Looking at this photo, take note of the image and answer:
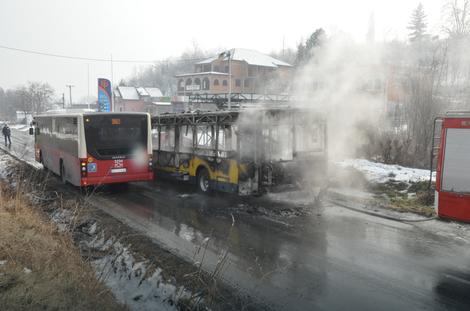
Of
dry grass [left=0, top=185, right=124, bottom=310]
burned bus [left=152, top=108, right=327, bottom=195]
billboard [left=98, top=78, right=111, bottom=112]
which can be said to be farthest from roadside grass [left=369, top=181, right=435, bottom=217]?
billboard [left=98, top=78, right=111, bottom=112]

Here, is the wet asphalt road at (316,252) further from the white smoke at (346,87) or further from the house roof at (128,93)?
the house roof at (128,93)

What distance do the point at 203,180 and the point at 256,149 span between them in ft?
9.44

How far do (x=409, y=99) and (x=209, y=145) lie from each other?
10.6 m

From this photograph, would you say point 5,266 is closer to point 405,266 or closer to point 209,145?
point 405,266

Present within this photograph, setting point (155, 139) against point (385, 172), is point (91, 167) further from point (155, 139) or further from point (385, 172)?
point (385, 172)

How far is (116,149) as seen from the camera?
1281cm

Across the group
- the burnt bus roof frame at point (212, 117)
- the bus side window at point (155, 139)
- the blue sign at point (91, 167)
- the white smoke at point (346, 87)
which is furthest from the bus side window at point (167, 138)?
the white smoke at point (346, 87)

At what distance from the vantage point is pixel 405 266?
A: 6.39 m

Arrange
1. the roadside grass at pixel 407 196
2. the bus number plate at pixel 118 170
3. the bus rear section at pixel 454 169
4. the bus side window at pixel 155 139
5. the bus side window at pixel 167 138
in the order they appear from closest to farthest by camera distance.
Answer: the bus rear section at pixel 454 169 → the roadside grass at pixel 407 196 → the bus number plate at pixel 118 170 → the bus side window at pixel 167 138 → the bus side window at pixel 155 139

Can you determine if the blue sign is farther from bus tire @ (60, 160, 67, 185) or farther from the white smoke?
the white smoke

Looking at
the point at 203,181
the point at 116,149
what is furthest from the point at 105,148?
the point at 203,181

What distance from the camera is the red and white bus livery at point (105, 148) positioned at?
12.2 metres

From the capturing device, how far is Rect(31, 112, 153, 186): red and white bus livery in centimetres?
1225

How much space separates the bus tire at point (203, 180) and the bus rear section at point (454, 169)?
7.03 m
